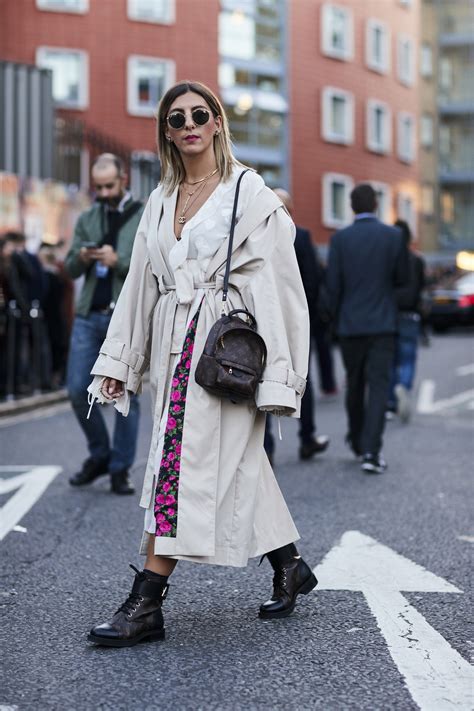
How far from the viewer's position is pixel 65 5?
3641cm

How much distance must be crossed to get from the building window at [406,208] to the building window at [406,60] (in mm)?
4550

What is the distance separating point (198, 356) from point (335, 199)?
4069 centimetres

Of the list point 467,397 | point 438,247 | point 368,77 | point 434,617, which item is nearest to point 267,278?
point 434,617

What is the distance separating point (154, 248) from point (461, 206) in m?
54.4

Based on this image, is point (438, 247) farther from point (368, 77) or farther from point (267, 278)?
point (267, 278)

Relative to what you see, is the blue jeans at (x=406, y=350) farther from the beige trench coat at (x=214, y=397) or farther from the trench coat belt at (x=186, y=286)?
the trench coat belt at (x=186, y=286)

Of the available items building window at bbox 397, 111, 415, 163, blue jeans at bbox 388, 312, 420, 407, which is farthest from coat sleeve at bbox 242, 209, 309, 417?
building window at bbox 397, 111, 415, 163

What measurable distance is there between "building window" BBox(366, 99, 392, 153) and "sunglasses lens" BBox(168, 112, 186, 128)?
139 feet

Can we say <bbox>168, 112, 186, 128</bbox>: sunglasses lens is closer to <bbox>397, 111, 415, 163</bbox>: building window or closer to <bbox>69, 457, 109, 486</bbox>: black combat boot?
<bbox>69, 457, 109, 486</bbox>: black combat boot

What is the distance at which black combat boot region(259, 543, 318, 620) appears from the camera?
175 inches

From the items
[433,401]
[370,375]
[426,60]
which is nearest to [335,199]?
[426,60]

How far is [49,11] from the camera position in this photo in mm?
36281

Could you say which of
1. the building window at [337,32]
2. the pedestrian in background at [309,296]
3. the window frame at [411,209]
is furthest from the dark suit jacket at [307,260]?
the window frame at [411,209]

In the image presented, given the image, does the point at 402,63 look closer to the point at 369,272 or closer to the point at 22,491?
the point at 369,272
